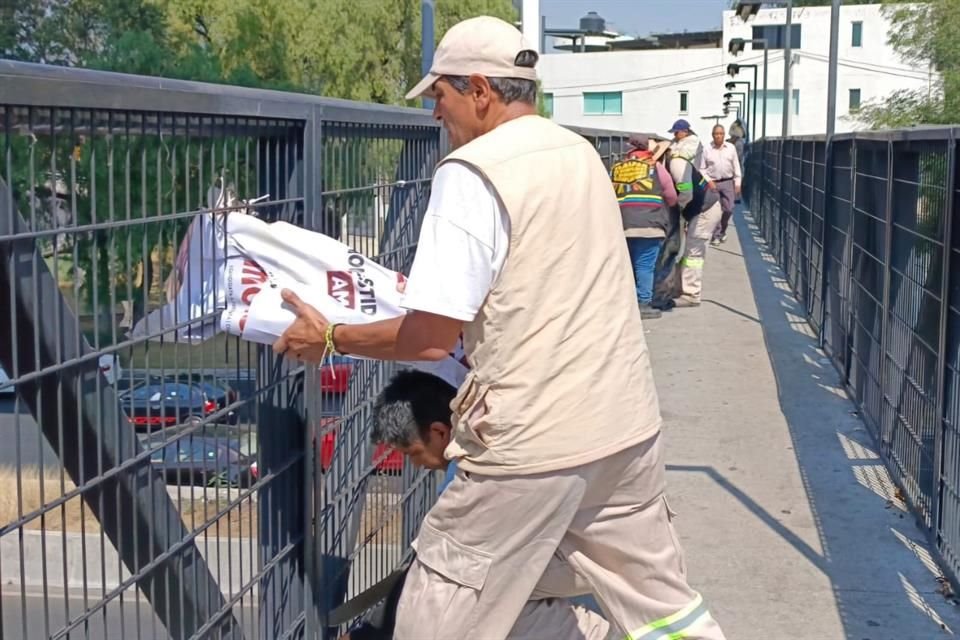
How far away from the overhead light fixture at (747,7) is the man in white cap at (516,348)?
1786 cm

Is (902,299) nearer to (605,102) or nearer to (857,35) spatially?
(605,102)

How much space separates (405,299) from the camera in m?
2.98

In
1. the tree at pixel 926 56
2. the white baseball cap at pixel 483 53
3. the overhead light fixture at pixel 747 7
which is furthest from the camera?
the tree at pixel 926 56

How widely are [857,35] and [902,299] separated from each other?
65890 millimetres

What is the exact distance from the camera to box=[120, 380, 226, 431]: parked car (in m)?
2.82

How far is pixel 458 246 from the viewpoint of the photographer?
9.66ft

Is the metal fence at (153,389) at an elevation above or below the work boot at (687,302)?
above

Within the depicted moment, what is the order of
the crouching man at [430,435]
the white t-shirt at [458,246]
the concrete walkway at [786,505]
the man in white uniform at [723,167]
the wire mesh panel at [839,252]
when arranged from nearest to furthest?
the white t-shirt at [458,246], the crouching man at [430,435], the concrete walkway at [786,505], the wire mesh panel at [839,252], the man in white uniform at [723,167]

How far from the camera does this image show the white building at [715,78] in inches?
2618

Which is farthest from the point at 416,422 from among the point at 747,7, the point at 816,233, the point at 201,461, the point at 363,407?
the point at 747,7

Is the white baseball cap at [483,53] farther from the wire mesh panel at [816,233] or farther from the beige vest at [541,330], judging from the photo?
the wire mesh panel at [816,233]

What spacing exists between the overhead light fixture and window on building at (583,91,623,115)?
48346 millimetres

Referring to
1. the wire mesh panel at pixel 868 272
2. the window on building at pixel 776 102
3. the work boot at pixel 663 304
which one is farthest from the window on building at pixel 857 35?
the wire mesh panel at pixel 868 272

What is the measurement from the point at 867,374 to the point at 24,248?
6276mm
